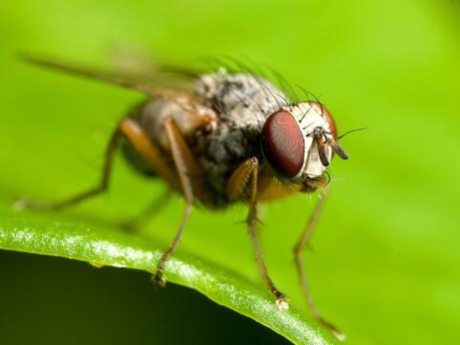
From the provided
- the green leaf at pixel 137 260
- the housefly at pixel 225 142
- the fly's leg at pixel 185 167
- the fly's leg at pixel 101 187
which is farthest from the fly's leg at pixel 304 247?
the fly's leg at pixel 101 187

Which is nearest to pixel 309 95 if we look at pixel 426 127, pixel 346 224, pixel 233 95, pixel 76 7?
pixel 233 95

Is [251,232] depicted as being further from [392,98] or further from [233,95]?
[392,98]

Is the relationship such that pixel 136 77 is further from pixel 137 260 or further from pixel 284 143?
pixel 137 260

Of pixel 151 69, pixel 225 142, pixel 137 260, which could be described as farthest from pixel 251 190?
pixel 151 69

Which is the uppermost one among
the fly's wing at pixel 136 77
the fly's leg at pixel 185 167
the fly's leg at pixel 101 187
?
the fly's wing at pixel 136 77

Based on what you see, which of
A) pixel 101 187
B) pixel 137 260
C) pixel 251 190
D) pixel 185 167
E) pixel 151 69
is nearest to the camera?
pixel 137 260

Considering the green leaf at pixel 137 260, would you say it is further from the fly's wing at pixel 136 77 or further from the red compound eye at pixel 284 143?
the fly's wing at pixel 136 77

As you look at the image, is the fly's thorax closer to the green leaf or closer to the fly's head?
the fly's head
